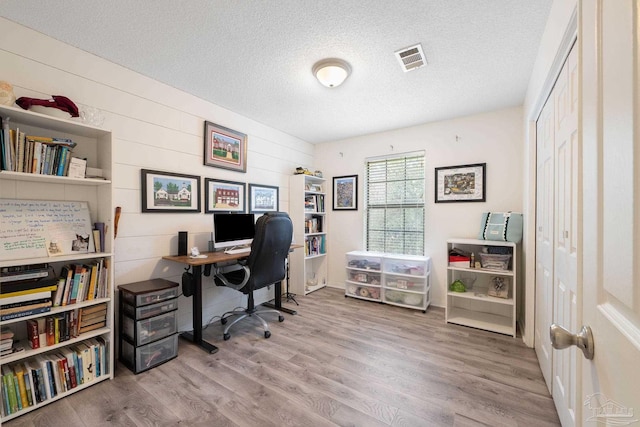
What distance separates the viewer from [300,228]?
3906mm

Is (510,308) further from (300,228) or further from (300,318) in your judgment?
(300,228)

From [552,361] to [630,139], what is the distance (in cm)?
203

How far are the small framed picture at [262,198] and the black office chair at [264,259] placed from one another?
3.30 ft

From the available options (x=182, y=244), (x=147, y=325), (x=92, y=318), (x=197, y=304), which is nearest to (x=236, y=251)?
(x=182, y=244)

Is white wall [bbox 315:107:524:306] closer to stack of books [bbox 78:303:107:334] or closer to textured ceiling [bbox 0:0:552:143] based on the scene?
textured ceiling [bbox 0:0:552:143]

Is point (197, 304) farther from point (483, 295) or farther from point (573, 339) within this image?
point (483, 295)

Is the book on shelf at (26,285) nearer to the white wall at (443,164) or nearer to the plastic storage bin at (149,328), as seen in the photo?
the plastic storage bin at (149,328)

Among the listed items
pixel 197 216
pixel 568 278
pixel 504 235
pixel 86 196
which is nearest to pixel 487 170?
pixel 504 235

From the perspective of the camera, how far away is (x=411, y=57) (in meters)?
2.08

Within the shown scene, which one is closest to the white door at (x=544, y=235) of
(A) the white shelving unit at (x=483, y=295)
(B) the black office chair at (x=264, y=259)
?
(A) the white shelving unit at (x=483, y=295)

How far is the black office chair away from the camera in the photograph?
2.43 m

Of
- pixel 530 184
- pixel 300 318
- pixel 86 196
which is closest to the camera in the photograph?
pixel 86 196

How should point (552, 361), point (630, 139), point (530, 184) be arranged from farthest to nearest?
point (530, 184)
point (552, 361)
point (630, 139)

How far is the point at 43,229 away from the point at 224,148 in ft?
5.71
